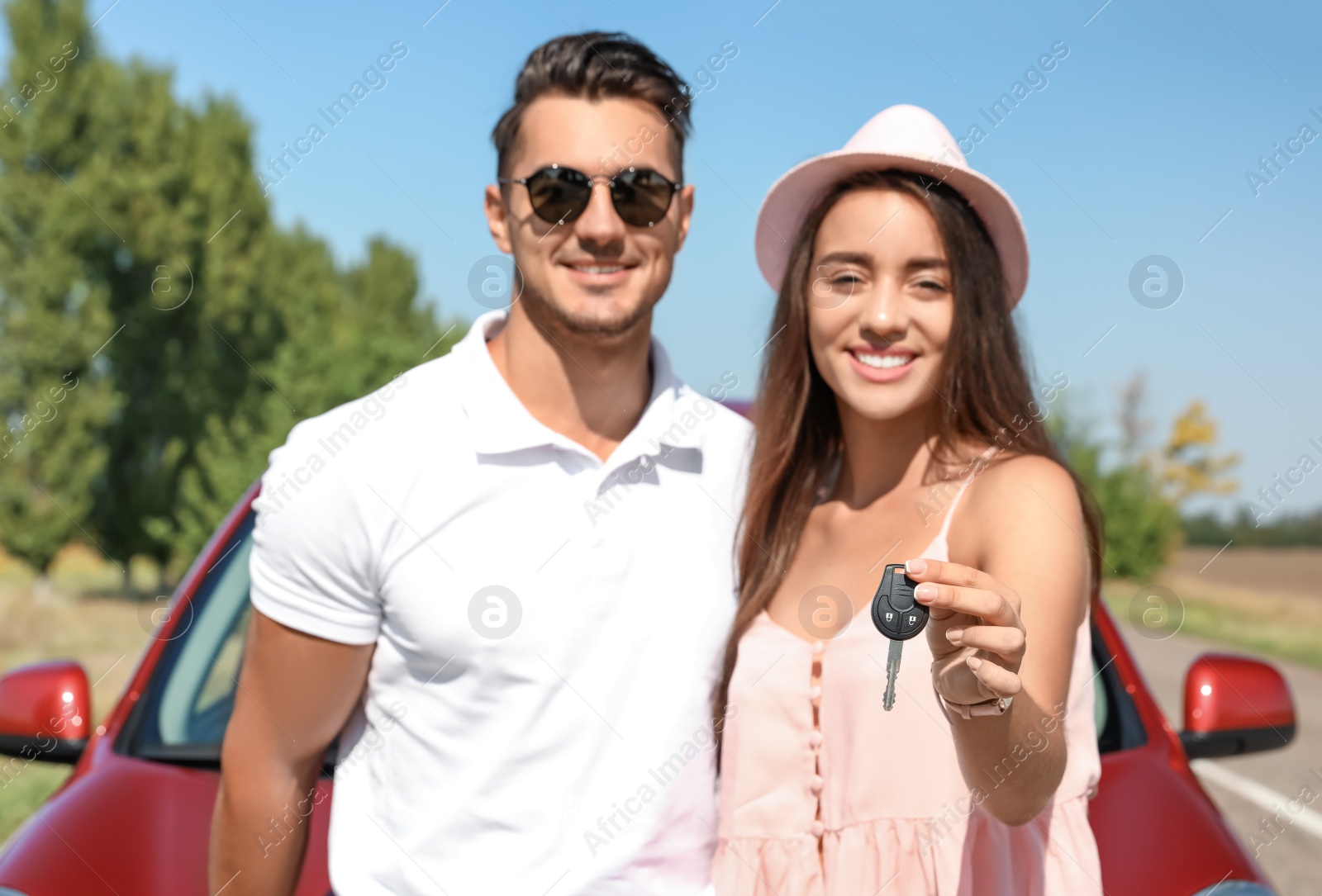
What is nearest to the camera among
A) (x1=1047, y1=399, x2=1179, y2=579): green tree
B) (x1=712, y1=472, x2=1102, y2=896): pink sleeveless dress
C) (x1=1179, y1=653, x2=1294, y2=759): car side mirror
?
(x1=712, y1=472, x2=1102, y2=896): pink sleeveless dress

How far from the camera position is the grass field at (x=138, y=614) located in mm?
8962

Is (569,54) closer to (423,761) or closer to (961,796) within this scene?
(423,761)

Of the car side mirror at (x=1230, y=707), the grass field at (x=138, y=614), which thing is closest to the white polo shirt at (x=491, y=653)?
the car side mirror at (x=1230, y=707)

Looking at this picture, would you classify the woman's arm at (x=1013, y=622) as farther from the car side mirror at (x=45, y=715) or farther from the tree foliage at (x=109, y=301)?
the tree foliage at (x=109, y=301)

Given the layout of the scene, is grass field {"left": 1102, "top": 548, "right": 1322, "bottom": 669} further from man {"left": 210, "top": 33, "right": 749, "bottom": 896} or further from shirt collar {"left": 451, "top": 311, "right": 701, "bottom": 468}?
man {"left": 210, "top": 33, "right": 749, "bottom": 896}

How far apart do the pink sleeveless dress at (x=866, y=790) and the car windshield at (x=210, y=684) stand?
0.52 metres

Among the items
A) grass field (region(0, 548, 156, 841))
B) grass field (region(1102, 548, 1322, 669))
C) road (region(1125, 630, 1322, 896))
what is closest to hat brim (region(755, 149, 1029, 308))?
road (region(1125, 630, 1322, 896))

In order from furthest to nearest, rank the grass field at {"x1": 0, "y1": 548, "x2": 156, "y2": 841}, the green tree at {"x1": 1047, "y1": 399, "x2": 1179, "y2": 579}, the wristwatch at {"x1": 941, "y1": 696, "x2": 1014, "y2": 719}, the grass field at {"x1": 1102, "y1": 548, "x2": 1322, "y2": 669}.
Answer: the green tree at {"x1": 1047, "y1": 399, "x2": 1179, "y2": 579}, the grass field at {"x1": 1102, "y1": 548, "x2": 1322, "y2": 669}, the grass field at {"x1": 0, "y1": 548, "x2": 156, "y2": 841}, the wristwatch at {"x1": 941, "y1": 696, "x2": 1014, "y2": 719}

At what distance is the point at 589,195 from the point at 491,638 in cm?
99

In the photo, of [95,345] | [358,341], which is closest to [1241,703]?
[358,341]

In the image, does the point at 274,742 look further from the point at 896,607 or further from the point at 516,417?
the point at 896,607

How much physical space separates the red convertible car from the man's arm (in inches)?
3.2

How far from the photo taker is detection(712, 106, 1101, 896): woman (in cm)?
204

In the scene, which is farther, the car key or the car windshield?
the car windshield
